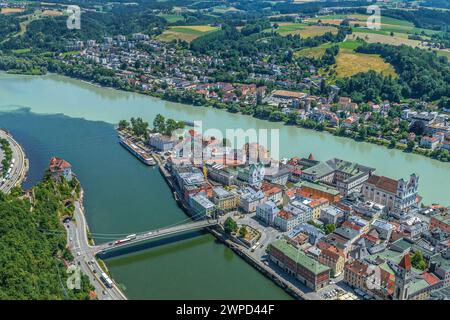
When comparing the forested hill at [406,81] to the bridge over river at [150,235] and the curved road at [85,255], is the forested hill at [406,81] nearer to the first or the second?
the bridge over river at [150,235]

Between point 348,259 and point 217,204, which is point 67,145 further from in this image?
point 348,259

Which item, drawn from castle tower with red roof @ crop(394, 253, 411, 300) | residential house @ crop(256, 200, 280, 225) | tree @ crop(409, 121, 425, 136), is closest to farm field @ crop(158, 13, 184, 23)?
tree @ crop(409, 121, 425, 136)

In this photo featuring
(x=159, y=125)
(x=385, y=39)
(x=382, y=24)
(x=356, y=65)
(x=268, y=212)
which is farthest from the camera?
(x=382, y=24)

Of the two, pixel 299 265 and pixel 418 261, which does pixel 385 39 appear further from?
pixel 299 265

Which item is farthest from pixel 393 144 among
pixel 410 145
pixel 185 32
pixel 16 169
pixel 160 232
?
pixel 185 32

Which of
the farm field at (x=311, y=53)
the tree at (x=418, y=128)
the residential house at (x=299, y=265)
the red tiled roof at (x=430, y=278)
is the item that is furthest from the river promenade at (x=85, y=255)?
the farm field at (x=311, y=53)

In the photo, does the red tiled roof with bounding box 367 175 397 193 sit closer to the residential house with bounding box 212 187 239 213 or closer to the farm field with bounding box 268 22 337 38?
the residential house with bounding box 212 187 239 213

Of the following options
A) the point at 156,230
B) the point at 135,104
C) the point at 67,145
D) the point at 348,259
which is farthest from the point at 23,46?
the point at 348,259
